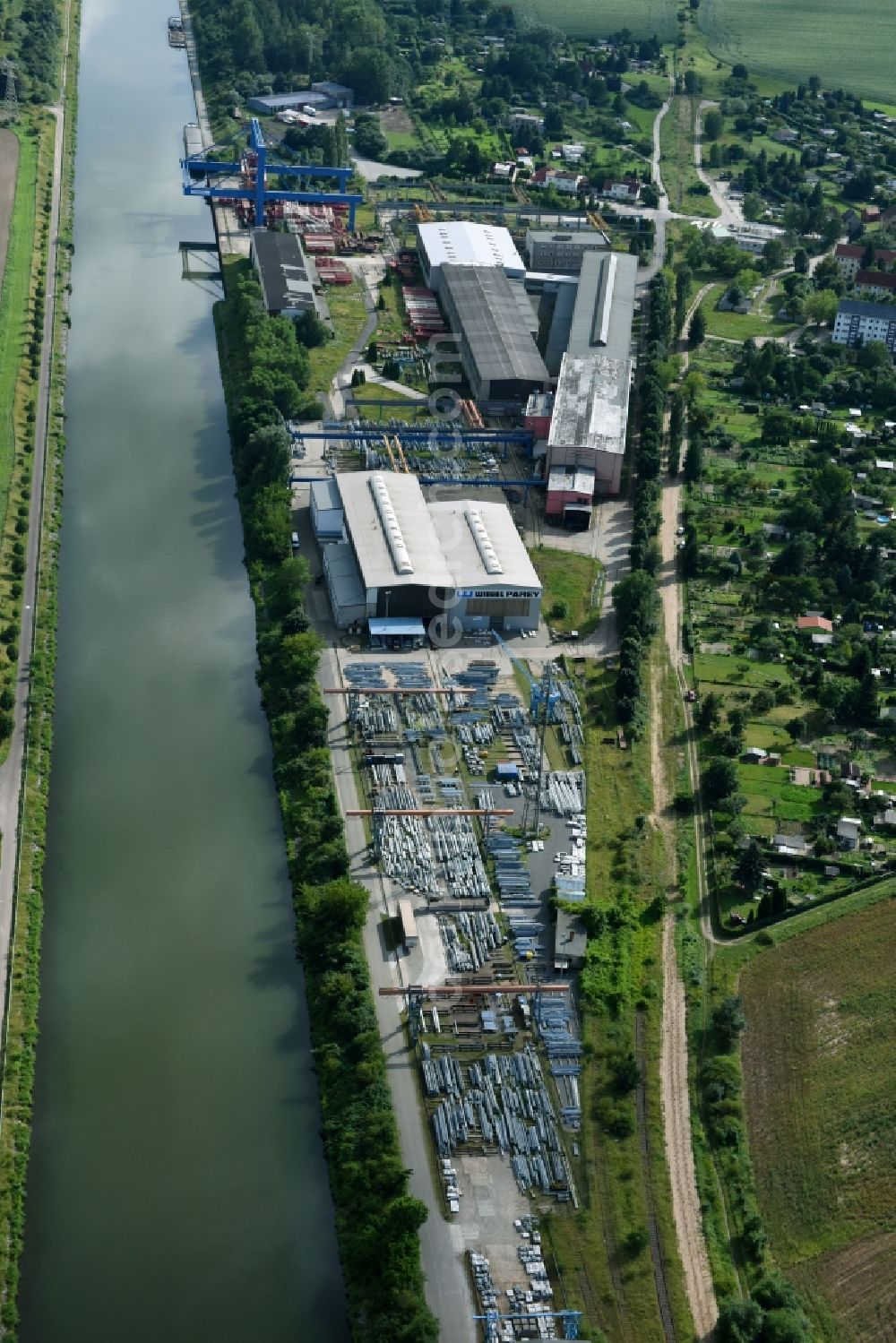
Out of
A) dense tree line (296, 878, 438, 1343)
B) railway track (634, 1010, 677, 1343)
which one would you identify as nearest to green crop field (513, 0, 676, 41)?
dense tree line (296, 878, 438, 1343)

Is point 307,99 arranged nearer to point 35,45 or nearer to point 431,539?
point 35,45

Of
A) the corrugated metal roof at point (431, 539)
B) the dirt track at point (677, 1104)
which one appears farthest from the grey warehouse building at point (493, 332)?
the dirt track at point (677, 1104)

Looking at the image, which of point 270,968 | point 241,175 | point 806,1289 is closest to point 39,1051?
point 270,968

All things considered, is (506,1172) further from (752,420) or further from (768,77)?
(768,77)

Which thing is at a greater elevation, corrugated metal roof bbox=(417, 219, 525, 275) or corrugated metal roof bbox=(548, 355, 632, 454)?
corrugated metal roof bbox=(417, 219, 525, 275)

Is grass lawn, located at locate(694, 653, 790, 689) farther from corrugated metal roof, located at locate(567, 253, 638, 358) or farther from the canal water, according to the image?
corrugated metal roof, located at locate(567, 253, 638, 358)

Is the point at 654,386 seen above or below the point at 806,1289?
above

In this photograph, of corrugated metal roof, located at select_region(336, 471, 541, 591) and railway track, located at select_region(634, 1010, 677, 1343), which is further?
corrugated metal roof, located at select_region(336, 471, 541, 591)
